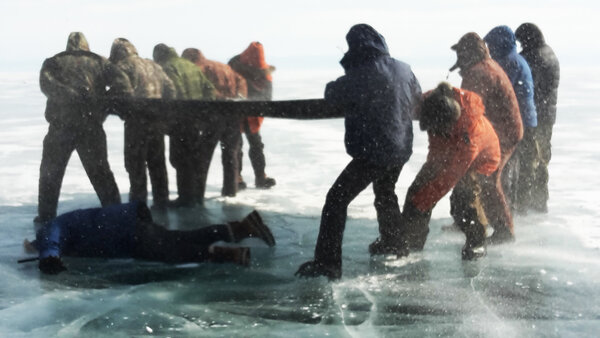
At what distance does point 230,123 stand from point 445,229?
2.73m

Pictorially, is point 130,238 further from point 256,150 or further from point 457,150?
point 256,150

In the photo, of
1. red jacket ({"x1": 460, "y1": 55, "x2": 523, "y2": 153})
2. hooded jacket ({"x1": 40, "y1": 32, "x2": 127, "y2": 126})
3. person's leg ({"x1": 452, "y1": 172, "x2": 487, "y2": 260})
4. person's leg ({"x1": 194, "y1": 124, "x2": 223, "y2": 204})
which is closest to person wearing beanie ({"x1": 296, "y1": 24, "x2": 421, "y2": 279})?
person's leg ({"x1": 452, "y1": 172, "x2": 487, "y2": 260})

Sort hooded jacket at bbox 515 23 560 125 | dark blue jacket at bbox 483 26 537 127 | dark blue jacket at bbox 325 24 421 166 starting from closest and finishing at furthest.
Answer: dark blue jacket at bbox 325 24 421 166
dark blue jacket at bbox 483 26 537 127
hooded jacket at bbox 515 23 560 125

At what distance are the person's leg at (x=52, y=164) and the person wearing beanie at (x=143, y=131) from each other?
659 mm

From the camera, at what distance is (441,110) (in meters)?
5.57

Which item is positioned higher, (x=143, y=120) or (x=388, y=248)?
(x=143, y=120)

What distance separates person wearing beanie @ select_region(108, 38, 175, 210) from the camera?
7.32m

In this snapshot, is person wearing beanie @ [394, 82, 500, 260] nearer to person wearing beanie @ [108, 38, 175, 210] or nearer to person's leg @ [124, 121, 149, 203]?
person wearing beanie @ [108, 38, 175, 210]

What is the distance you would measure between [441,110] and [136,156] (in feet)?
11.5

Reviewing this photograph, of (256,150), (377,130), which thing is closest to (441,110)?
(377,130)

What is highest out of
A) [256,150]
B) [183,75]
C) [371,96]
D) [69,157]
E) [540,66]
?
[540,66]

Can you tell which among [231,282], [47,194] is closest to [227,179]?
[47,194]

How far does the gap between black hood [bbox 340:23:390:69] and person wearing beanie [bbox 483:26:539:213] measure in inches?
82.2

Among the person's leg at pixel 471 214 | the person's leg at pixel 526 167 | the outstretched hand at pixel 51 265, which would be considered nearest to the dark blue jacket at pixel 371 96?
the person's leg at pixel 471 214
